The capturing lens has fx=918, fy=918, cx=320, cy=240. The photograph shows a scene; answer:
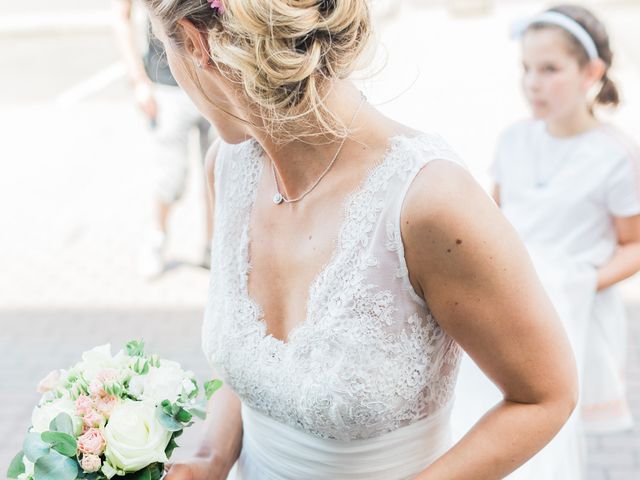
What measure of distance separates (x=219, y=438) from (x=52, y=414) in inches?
16.8

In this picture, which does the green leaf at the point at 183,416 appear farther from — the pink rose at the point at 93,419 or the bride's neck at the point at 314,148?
the bride's neck at the point at 314,148

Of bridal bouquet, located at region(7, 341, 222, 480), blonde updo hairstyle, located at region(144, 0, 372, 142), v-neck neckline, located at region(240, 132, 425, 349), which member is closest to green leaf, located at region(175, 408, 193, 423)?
bridal bouquet, located at region(7, 341, 222, 480)

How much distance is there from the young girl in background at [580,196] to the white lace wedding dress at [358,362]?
135 centimetres

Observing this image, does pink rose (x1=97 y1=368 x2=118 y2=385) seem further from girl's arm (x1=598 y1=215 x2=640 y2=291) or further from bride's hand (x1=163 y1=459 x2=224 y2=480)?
girl's arm (x1=598 y1=215 x2=640 y2=291)

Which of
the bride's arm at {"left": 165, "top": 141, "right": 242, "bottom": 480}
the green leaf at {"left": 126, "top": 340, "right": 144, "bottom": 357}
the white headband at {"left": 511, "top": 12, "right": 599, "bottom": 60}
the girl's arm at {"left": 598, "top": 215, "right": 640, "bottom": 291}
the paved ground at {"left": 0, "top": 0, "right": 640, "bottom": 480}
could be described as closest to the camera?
the green leaf at {"left": 126, "top": 340, "right": 144, "bottom": 357}

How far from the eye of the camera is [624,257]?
3002 millimetres

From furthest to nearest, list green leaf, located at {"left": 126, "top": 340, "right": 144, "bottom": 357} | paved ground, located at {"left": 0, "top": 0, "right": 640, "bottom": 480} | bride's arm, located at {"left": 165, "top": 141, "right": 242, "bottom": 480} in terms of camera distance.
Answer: paved ground, located at {"left": 0, "top": 0, "right": 640, "bottom": 480}, bride's arm, located at {"left": 165, "top": 141, "right": 242, "bottom": 480}, green leaf, located at {"left": 126, "top": 340, "right": 144, "bottom": 357}

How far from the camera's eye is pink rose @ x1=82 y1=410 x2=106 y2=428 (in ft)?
5.20

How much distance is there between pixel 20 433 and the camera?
14.5ft

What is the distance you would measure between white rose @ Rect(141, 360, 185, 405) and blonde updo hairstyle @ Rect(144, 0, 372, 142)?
47cm

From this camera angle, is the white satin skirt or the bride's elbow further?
the white satin skirt

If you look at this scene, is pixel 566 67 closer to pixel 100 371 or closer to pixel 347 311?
pixel 347 311

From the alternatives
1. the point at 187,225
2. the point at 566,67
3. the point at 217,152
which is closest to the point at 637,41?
the point at 187,225

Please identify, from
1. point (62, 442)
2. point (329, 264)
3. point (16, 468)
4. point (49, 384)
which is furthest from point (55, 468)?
point (329, 264)
